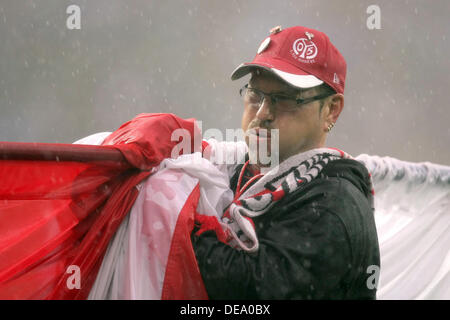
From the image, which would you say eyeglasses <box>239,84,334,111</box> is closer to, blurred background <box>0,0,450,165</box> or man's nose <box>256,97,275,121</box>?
man's nose <box>256,97,275,121</box>

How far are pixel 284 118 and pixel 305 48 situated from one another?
205 mm

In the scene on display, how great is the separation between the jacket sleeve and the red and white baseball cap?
352 millimetres

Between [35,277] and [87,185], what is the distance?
200 mm

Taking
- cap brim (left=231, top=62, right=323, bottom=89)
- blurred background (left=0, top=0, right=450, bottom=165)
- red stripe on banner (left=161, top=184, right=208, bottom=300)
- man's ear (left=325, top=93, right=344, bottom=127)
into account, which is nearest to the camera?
red stripe on banner (left=161, top=184, right=208, bottom=300)

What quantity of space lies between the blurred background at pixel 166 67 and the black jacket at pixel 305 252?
2760mm

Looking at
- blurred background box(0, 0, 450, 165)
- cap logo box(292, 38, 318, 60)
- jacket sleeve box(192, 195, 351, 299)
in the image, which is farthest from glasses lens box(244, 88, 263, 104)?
blurred background box(0, 0, 450, 165)

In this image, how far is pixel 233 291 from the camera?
0.86 meters

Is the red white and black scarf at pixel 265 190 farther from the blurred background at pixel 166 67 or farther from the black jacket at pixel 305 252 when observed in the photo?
the blurred background at pixel 166 67

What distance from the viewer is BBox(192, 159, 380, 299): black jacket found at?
85 centimetres

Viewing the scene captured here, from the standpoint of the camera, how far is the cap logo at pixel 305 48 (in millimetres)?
1073

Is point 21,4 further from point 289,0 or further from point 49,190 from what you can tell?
point 49,190

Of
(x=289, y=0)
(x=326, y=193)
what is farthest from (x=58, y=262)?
(x=289, y=0)

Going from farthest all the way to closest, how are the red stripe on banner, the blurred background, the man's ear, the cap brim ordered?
1. the blurred background
2. the man's ear
3. the cap brim
4. the red stripe on banner

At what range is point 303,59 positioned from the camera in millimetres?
1064
